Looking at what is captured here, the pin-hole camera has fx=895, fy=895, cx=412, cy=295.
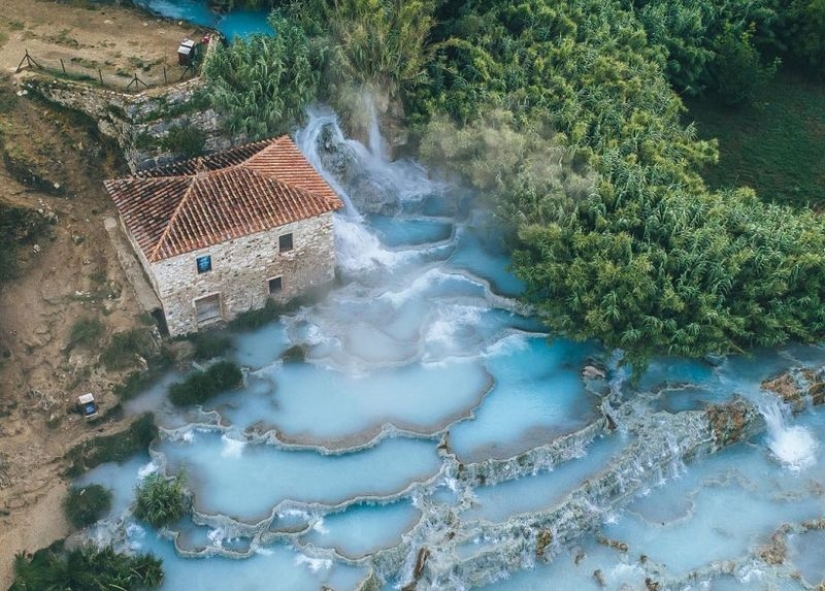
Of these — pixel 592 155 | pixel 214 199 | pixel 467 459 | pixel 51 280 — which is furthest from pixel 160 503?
pixel 592 155

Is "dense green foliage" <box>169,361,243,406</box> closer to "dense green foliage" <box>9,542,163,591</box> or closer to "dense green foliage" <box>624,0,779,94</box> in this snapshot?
"dense green foliage" <box>9,542,163,591</box>

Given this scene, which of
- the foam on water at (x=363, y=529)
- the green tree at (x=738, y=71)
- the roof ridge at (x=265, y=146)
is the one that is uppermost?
the green tree at (x=738, y=71)

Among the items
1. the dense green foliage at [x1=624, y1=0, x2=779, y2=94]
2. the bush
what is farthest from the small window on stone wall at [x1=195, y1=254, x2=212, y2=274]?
the dense green foliage at [x1=624, y1=0, x2=779, y2=94]

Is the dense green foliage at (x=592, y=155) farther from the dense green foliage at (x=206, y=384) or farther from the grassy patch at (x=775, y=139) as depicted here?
the dense green foliage at (x=206, y=384)

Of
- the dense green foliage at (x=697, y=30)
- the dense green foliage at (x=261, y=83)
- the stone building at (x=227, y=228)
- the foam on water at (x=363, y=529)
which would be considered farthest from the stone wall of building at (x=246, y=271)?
the dense green foliage at (x=697, y=30)

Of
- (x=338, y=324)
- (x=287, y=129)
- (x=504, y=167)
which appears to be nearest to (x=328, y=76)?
(x=287, y=129)

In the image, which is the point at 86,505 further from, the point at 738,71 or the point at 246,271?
the point at 738,71
